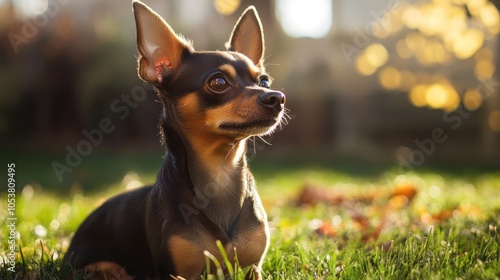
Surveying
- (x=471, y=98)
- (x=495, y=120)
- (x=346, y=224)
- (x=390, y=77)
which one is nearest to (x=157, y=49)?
(x=346, y=224)

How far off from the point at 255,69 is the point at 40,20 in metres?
9.98

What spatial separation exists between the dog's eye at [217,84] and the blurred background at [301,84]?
8.05 m

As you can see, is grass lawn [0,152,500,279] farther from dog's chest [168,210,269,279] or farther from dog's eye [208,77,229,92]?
dog's eye [208,77,229,92]

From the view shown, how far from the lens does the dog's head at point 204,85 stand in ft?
8.89

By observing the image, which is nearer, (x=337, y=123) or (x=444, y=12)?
(x=444, y=12)

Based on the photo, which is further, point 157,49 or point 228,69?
point 157,49

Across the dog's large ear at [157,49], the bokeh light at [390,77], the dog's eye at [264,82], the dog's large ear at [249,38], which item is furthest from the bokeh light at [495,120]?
the dog's large ear at [157,49]

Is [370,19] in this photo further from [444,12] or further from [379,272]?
[379,272]

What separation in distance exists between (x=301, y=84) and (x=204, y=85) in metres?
10.3

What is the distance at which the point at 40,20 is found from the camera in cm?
1170

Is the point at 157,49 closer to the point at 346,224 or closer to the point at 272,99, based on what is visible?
the point at 272,99

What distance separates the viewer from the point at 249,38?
3.37m

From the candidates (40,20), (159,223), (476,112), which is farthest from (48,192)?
(476,112)

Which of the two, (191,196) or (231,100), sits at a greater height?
(231,100)
